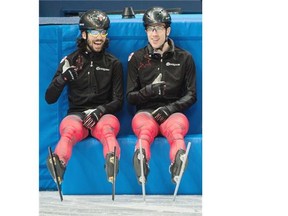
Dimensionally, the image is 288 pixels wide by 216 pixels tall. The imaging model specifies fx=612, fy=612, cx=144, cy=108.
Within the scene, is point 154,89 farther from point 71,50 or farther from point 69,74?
point 71,50

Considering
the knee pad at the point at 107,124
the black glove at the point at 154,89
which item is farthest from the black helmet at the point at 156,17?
the knee pad at the point at 107,124

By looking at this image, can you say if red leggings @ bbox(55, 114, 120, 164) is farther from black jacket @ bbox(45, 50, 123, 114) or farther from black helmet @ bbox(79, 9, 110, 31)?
black helmet @ bbox(79, 9, 110, 31)

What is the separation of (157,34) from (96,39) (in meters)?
0.40

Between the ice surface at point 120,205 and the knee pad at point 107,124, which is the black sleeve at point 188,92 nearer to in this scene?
the knee pad at point 107,124

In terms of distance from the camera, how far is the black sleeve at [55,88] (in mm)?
3955

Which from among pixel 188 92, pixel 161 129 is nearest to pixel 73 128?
pixel 161 129

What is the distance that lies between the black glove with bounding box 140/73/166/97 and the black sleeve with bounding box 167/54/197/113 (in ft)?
0.38

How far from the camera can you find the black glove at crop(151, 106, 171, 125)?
12.9ft

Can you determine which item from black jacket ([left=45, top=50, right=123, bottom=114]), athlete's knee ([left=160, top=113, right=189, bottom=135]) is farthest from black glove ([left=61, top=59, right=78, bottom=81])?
athlete's knee ([left=160, top=113, right=189, bottom=135])

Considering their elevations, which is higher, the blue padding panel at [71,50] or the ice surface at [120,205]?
the blue padding panel at [71,50]

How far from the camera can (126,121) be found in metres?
4.30

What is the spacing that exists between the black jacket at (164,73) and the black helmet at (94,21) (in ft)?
0.99
